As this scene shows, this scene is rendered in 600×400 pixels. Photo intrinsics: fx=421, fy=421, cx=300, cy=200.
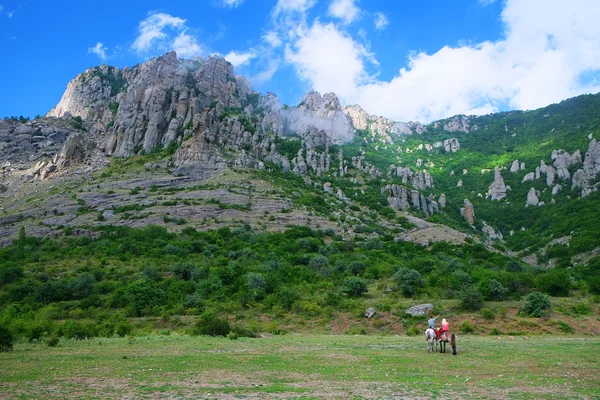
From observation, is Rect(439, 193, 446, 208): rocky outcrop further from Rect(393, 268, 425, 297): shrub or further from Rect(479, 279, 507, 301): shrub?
Rect(479, 279, 507, 301): shrub

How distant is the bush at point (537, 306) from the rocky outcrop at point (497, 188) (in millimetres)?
111545

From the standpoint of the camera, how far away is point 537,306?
37031 millimetres

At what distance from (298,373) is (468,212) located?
128 m

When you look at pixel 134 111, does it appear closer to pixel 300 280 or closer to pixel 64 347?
pixel 300 280

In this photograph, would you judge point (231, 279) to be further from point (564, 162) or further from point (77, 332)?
point (564, 162)

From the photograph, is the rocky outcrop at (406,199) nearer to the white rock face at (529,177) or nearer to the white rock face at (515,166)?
the white rock face at (529,177)

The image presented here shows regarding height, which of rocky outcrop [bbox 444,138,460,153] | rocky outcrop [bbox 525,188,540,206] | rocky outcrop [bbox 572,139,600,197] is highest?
rocky outcrop [bbox 444,138,460,153]

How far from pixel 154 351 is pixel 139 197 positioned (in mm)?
77754

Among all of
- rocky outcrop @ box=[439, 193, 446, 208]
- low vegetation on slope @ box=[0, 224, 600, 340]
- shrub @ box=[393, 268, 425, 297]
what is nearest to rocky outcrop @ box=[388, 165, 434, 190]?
rocky outcrop @ box=[439, 193, 446, 208]

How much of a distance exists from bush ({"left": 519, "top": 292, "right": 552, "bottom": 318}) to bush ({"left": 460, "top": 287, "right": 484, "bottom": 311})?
140 inches

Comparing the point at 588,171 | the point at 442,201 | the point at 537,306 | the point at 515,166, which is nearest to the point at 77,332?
the point at 537,306

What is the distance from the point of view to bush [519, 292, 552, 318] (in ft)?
120

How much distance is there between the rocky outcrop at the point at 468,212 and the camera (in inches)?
5098

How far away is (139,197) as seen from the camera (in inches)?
3659
